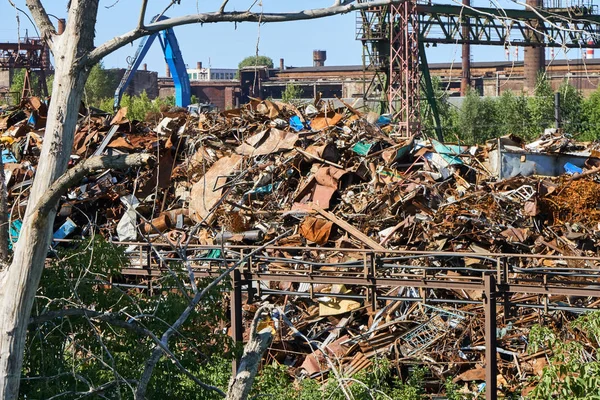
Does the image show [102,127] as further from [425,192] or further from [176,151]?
[425,192]

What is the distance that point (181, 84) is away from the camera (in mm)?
24594

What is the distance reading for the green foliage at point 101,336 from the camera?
6164 mm

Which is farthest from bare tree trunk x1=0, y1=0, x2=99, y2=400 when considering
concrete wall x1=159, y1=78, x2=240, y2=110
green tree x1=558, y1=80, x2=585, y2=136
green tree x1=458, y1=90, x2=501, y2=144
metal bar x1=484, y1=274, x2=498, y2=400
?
concrete wall x1=159, y1=78, x2=240, y2=110

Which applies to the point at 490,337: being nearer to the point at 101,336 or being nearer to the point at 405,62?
the point at 101,336

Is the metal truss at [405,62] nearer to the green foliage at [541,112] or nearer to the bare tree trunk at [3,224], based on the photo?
the green foliage at [541,112]

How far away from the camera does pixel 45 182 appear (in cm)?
457

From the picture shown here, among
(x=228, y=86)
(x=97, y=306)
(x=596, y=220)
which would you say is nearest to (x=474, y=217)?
(x=596, y=220)

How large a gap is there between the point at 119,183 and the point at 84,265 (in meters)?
9.56

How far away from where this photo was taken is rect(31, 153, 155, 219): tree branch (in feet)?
13.8

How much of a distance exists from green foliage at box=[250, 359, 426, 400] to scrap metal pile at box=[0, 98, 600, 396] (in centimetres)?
47

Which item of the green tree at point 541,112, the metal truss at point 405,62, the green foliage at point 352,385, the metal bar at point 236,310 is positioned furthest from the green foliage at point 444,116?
the metal bar at point 236,310

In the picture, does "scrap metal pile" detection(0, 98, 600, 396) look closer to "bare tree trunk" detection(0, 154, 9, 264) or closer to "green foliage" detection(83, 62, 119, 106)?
"bare tree trunk" detection(0, 154, 9, 264)

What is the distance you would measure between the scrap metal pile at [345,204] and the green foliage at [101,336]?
4186mm

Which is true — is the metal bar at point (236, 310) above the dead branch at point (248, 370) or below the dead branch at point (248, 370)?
below
